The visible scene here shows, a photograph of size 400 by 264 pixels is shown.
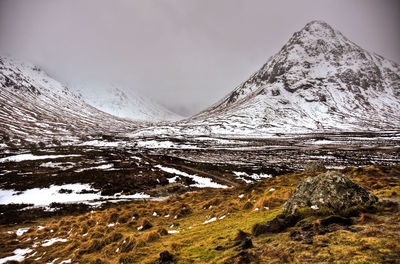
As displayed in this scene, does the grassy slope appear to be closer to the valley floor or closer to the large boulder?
the valley floor

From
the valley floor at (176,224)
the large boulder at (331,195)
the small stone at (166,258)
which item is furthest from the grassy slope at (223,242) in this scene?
the large boulder at (331,195)

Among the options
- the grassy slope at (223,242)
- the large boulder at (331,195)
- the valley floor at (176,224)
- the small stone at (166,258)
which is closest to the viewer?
the grassy slope at (223,242)

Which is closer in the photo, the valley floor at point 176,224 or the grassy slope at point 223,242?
the grassy slope at point 223,242

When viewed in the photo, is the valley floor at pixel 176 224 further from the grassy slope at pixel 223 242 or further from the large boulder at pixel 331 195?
→ the large boulder at pixel 331 195

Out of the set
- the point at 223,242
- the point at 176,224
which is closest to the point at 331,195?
the point at 223,242

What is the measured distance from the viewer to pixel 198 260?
5535 mm

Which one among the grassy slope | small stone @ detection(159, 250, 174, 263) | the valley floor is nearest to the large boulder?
the valley floor

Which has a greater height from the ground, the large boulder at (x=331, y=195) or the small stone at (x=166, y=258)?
the large boulder at (x=331, y=195)

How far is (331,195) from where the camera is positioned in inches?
271

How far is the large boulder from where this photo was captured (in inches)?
259

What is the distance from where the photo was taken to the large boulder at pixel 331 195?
6.57 meters

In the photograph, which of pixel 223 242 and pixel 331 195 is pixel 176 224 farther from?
pixel 331 195

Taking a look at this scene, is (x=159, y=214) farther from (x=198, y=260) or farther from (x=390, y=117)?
(x=390, y=117)

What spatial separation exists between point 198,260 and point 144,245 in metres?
3.61
